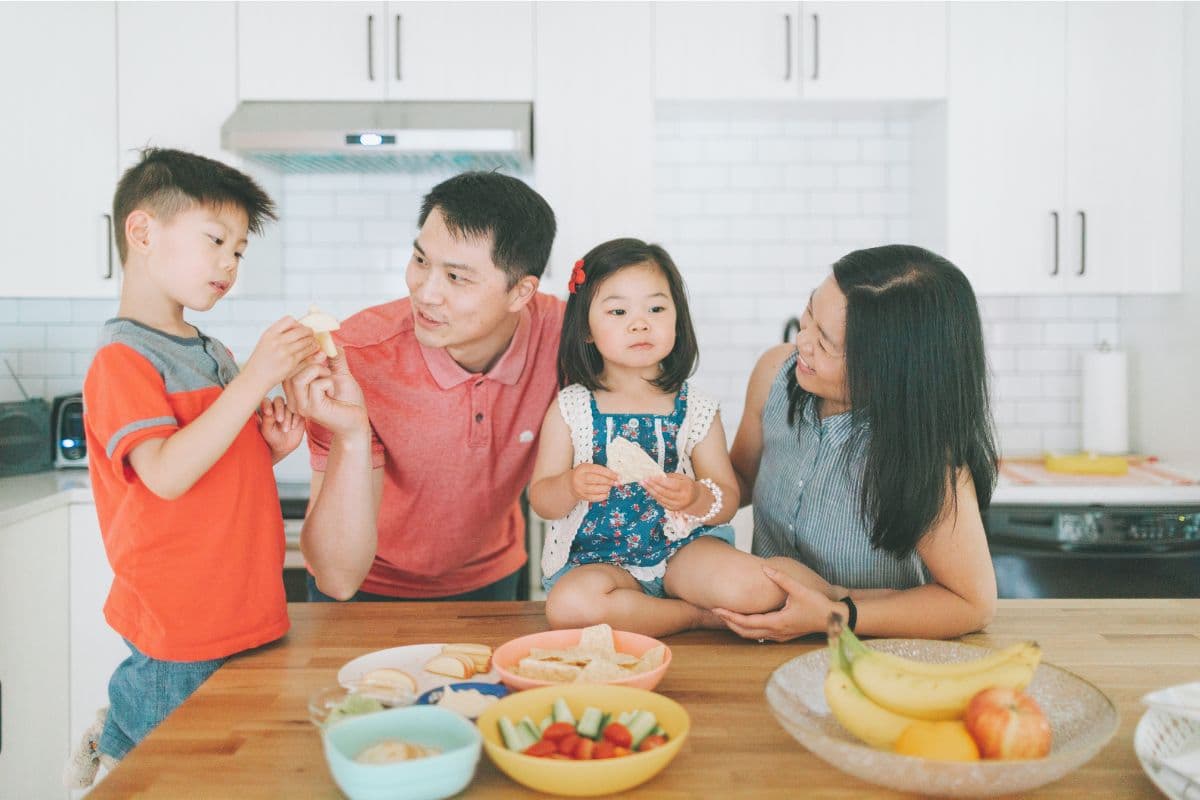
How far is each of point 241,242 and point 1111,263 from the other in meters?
3.06

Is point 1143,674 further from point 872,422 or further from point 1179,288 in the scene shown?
point 1179,288

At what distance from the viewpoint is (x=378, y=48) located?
3.35 metres

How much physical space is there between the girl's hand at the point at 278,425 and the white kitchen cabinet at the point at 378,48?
2.07 metres

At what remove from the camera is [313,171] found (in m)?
3.63

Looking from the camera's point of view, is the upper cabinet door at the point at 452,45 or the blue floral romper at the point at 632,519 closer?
the blue floral romper at the point at 632,519

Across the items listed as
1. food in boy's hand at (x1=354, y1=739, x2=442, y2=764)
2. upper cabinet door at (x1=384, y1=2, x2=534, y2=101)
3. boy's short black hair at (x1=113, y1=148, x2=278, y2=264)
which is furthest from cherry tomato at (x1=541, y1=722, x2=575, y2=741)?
upper cabinet door at (x1=384, y1=2, x2=534, y2=101)

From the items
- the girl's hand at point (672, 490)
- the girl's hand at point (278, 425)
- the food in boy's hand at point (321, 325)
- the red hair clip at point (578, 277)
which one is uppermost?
the red hair clip at point (578, 277)

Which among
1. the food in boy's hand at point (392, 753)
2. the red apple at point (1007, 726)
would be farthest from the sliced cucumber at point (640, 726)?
the red apple at point (1007, 726)

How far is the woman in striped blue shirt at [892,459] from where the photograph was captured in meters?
1.49

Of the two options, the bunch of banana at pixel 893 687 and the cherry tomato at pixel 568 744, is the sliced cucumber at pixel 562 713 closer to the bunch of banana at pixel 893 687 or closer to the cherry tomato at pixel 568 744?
the cherry tomato at pixel 568 744

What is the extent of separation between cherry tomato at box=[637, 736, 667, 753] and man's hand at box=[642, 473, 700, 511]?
0.63 metres

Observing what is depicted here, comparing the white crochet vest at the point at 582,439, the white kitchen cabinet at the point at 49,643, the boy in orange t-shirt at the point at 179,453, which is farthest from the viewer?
the white kitchen cabinet at the point at 49,643

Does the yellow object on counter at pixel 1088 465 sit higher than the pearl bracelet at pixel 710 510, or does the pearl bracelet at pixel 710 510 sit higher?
the pearl bracelet at pixel 710 510

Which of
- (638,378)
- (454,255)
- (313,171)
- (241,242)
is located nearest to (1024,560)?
(638,378)
